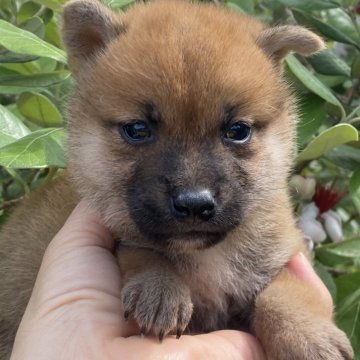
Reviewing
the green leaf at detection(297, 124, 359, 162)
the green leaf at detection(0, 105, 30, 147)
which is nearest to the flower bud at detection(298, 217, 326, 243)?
the green leaf at detection(297, 124, 359, 162)

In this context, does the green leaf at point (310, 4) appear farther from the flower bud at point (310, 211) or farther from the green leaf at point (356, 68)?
the flower bud at point (310, 211)

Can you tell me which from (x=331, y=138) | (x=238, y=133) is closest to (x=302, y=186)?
(x=331, y=138)

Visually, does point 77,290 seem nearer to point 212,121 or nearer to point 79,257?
point 79,257

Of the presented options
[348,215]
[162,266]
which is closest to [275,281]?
[162,266]

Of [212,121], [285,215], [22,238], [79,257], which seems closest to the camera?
[212,121]

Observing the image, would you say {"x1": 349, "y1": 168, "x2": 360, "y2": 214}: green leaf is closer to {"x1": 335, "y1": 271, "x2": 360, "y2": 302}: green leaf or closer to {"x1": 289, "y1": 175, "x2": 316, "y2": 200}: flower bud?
{"x1": 289, "y1": 175, "x2": 316, "y2": 200}: flower bud

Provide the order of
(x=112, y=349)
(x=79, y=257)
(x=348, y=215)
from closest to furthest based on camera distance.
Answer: (x=112, y=349) → (x=79, y=257) → (x=348, y=215)

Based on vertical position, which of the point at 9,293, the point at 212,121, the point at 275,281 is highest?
the point at 212,121
